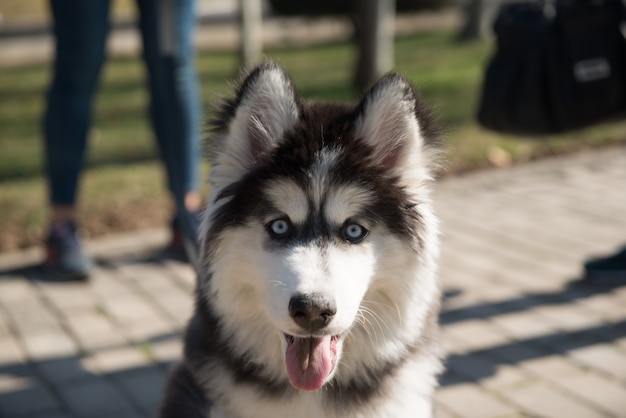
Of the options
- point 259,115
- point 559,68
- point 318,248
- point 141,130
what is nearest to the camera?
point 318,248

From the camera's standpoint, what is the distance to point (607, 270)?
455 cm

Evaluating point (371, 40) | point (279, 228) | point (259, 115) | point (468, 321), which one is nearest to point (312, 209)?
point (279, 228)

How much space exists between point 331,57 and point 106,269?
775 centimetres

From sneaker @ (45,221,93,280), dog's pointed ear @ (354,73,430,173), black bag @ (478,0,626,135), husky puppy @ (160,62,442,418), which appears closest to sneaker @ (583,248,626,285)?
black bag @ (478,0,626,135)

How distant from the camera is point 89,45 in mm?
4441

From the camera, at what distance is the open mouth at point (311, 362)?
2480 millimetres

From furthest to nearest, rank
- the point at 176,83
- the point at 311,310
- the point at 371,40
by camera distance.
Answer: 1. the point at 371,40
2. the point at 176,83
3. the point at 311,310

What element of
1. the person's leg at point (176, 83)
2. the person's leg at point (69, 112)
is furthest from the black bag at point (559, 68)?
the person's leg at point (69, 112)

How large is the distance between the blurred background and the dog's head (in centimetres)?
20

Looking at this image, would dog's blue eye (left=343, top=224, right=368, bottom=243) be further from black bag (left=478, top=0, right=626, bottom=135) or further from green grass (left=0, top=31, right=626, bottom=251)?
black bag (left=478, top=0, right=626, bottom=135)

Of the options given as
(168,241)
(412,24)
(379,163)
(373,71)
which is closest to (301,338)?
(379,163)

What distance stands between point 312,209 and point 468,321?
6.46 feet

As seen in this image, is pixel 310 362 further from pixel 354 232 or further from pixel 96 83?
pixel 96 83

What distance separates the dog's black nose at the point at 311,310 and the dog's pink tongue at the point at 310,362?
188mm
